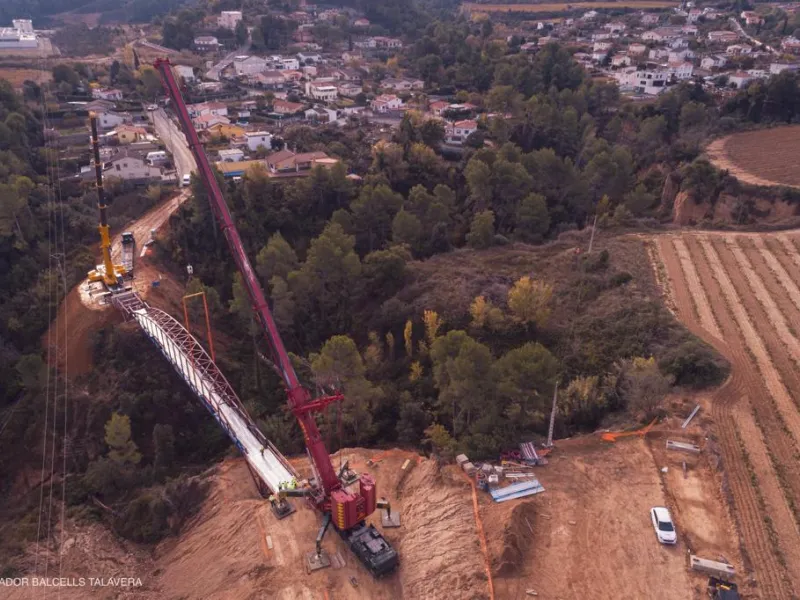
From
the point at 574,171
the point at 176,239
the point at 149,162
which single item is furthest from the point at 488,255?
the point at 149,162

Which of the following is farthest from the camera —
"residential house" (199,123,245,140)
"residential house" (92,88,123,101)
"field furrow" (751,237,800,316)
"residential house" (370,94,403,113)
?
"residential house" (370,94,403,113)

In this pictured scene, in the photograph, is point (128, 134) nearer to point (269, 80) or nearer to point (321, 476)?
point (269, 80)

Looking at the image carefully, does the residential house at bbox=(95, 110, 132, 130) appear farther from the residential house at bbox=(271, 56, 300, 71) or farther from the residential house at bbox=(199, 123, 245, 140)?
the residential house at bbox=(271, 56, 300, 71)

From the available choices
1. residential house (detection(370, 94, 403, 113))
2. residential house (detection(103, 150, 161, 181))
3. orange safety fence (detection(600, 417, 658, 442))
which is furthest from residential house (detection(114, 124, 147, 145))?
orange safety fence (detection(600, 417, 658, 442))

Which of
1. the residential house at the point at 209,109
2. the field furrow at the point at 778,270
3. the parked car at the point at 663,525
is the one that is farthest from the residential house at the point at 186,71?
the parked car at the point at 663,525

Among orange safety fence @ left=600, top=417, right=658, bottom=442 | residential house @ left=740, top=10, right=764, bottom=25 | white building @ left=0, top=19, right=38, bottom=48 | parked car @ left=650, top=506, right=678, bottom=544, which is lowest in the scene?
orange safety fence @ left=600, top=417, right=658, bottom=442

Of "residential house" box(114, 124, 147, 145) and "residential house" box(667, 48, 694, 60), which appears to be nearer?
"residential house" box(114, 124, 147, 145)
